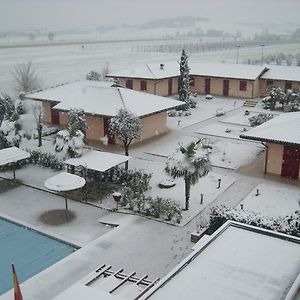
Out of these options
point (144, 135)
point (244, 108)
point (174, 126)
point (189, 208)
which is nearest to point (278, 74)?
point (244, 108)

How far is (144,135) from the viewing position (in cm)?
3045

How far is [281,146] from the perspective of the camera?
22922mm

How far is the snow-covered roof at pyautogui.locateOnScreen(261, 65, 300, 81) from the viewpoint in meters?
46.7

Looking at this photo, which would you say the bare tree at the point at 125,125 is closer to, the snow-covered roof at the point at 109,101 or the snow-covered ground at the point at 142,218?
the snow-covered ground at the point at 142,218

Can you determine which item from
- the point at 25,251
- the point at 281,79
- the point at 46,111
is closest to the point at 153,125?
the point at 46,111

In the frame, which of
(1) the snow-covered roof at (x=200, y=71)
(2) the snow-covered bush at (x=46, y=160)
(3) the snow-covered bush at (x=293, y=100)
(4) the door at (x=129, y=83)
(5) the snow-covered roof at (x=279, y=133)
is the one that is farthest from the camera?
(4) the door at (x=129, y=83)

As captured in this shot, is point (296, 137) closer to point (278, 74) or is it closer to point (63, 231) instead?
point (63, 231)

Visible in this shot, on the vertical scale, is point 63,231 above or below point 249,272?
below

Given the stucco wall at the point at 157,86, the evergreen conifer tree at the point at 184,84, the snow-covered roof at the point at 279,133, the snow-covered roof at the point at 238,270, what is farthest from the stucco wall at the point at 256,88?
the snow-covered roof at the point at 238,270

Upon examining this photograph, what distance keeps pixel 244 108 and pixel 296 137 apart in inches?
811

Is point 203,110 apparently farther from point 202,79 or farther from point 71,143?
point 71,143

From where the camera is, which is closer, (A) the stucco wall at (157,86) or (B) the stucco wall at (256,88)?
(A) the stucco wall at (157,86)

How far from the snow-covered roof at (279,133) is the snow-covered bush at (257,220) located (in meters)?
6.61

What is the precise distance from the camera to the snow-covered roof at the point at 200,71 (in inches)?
1843
